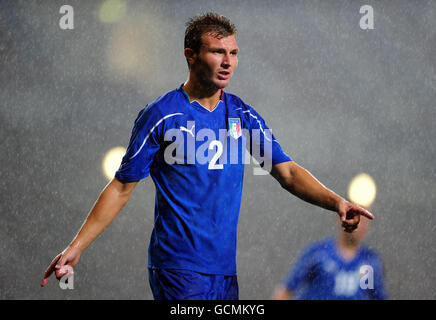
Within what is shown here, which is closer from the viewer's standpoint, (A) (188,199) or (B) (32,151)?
(A) (188,199)

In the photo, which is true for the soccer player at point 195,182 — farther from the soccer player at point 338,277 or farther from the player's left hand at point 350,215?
the soccer player at point 338,277

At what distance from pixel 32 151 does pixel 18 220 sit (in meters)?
0.75

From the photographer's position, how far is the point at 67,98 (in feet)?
17.6

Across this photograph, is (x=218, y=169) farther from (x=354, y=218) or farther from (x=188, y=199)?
(x=354, y=218)

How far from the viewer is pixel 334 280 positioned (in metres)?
3.43

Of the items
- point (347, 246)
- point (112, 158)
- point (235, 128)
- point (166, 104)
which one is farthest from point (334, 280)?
point (112, 158)

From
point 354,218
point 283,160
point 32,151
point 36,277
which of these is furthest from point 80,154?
point 354,218

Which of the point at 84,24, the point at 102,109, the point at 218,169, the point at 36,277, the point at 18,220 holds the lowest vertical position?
the point at 36,277

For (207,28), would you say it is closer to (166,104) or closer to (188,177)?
(166,104)

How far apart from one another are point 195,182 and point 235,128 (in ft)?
1.07

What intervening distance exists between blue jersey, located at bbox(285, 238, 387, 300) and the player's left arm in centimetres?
127

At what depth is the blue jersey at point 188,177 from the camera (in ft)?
6.89

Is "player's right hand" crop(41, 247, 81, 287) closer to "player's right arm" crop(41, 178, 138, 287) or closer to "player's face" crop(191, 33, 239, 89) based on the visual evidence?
"player's right arm" crop(41, 178, 138, 287)

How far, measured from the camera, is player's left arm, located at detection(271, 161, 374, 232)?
6.72 ft
